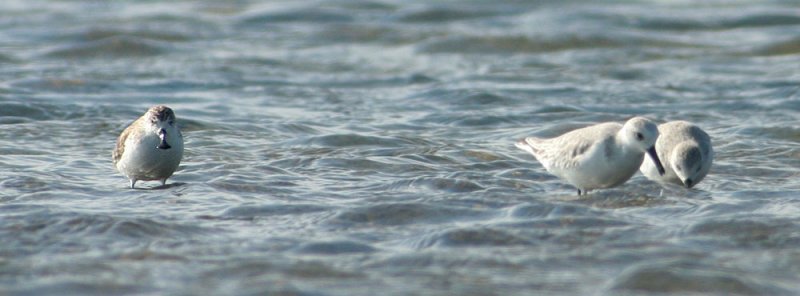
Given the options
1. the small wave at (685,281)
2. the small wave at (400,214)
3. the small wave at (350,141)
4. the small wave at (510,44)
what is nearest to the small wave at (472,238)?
the small wave at (400,214)

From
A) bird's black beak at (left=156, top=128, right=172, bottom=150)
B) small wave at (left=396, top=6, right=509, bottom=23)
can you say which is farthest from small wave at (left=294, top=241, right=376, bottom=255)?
small wave at (left=396, top=6, right=509, bottom=23)

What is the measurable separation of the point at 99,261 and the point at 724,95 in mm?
10029

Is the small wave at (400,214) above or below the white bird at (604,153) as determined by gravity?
below

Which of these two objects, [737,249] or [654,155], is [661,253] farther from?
[654,155]

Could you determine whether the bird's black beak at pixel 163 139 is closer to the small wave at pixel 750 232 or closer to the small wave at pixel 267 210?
the small wave at pixel 267 210

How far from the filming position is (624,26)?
71.9ft

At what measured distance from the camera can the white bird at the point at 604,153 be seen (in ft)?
30.9

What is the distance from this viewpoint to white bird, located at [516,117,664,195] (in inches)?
371

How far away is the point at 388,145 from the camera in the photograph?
12.7m

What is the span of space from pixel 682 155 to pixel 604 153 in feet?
2.50

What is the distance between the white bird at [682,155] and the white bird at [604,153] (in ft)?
1.20

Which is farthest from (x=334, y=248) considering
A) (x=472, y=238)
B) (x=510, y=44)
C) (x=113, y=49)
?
(x=510, y=44)

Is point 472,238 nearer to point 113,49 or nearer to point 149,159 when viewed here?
point 149,159

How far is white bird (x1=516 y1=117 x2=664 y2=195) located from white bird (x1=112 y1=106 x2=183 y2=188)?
293cm
